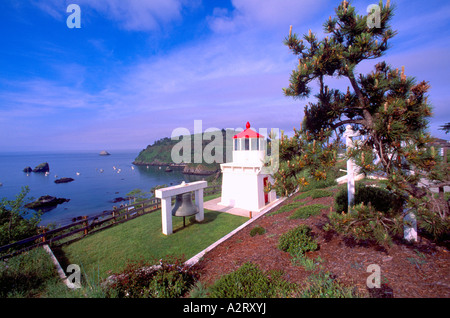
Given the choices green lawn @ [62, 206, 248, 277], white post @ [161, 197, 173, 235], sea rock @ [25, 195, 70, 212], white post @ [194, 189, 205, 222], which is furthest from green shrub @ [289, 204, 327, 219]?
sea rock @ [25, 195, 70, 212]

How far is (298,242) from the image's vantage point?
5.84m

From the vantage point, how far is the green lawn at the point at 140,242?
784cm

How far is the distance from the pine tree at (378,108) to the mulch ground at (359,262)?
104cm

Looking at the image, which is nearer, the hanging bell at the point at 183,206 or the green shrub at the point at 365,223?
the green shrub at the point at 365,223

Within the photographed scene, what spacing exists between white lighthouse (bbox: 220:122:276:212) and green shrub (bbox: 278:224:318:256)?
7.34 metres

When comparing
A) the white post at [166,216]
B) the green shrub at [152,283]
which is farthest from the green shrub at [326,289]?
the white post at [166,216]

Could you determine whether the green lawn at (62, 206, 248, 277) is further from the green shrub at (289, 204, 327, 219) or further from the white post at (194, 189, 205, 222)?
the green shrub at (289, 204, 327, 219)

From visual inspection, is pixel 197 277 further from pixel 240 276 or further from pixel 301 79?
pixel 301 79

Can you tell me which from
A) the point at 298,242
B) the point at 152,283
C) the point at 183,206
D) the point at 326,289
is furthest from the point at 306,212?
the point at 152,283

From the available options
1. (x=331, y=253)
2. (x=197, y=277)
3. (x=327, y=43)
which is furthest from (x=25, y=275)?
(x=327, y=43)

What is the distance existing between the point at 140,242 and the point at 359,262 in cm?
880

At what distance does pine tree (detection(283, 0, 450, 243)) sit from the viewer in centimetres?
340

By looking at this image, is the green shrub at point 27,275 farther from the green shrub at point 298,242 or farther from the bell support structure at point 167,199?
the green shrub at point 298,242

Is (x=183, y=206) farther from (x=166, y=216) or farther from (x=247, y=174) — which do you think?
(x=247, y=174)
